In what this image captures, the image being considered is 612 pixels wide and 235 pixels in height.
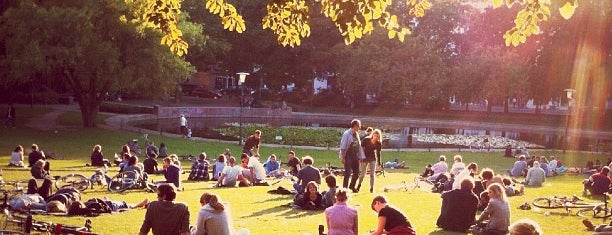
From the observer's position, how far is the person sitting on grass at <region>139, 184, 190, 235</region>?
33.2ft

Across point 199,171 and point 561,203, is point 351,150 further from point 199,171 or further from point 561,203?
point 199,171

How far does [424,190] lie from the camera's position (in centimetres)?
2019

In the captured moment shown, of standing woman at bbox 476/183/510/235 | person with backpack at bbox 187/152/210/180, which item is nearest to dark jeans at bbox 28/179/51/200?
person with backpack at bbox 187/152/210/180

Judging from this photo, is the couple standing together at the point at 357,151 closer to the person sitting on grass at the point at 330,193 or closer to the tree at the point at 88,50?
the person sitting on grass at the point at 330,193

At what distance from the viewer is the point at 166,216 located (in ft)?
33.2

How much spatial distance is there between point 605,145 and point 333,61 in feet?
135

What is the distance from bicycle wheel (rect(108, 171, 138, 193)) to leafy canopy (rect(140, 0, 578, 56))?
9772 mm

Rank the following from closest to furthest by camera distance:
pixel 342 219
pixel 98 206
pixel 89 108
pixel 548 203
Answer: pixel 342 219
pixel 98 206
pixel 548 203
pixel 89 108

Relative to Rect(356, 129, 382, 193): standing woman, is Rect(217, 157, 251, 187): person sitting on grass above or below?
below

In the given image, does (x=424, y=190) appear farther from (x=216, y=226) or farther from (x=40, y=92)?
(x=40, y=92)

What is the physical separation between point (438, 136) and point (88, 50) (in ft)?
90.9

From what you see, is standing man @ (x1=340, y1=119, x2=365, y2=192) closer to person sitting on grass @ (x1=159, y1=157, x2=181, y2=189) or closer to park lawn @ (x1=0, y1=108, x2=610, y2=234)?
park lawn @ (x1=0, y1=108, x2=610, y2=234)

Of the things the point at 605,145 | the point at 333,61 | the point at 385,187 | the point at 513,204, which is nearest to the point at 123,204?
the point at 385,187

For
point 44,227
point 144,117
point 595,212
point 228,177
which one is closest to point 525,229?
point 44,227
